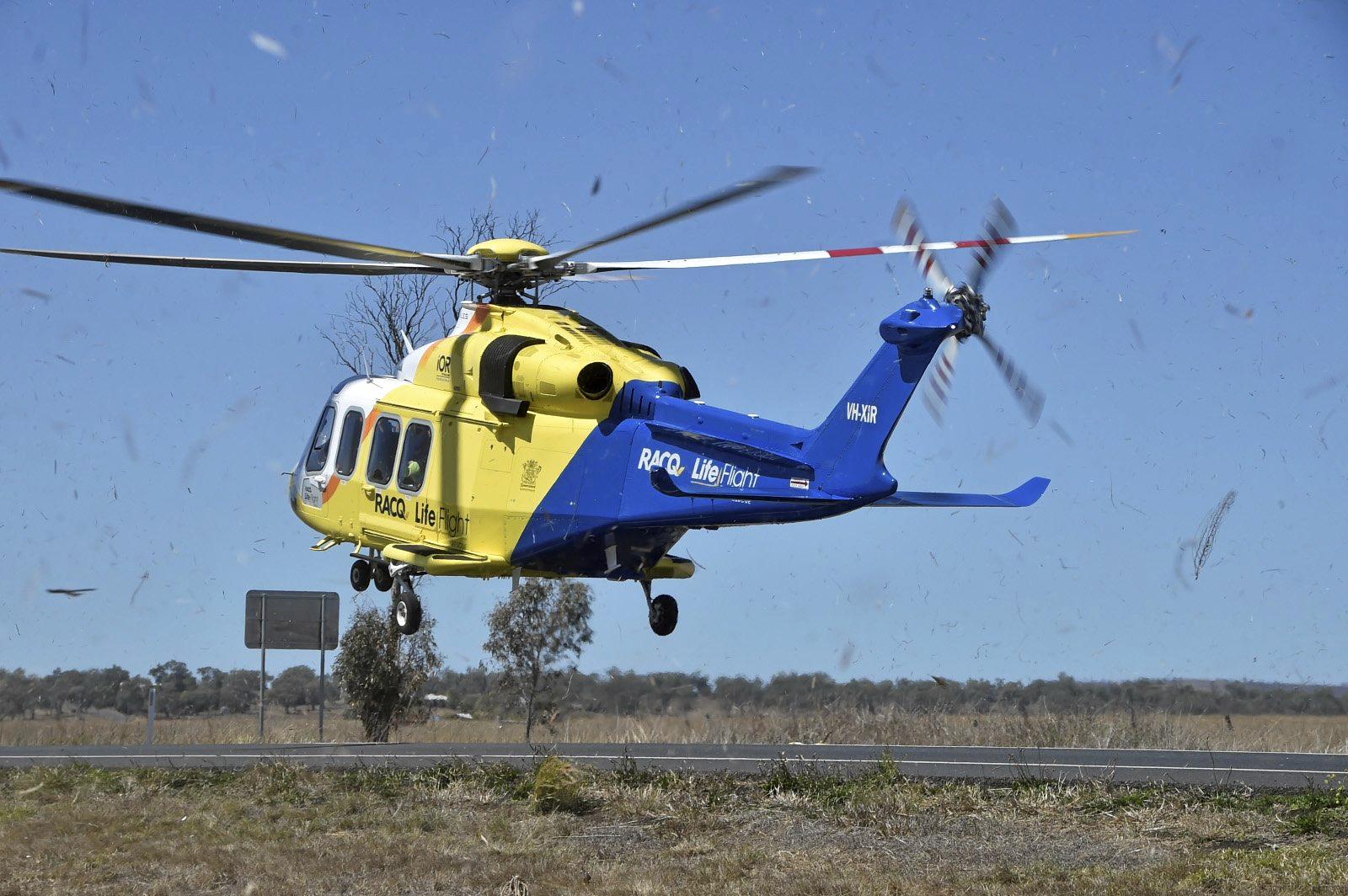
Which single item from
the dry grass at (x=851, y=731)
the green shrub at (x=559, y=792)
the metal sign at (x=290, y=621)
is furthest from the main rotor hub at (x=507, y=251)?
the metal sign at (x=290, y=621)

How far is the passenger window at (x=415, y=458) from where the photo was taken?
23938mm

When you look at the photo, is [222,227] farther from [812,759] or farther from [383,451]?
[812,759]

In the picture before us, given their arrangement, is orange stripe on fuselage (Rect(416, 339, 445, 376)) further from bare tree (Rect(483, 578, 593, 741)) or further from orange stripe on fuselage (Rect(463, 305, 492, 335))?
bare tree (Rect(483, 578, 593, 741))

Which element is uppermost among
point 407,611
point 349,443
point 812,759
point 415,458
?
point 349,443

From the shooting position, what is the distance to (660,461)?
66.1ft

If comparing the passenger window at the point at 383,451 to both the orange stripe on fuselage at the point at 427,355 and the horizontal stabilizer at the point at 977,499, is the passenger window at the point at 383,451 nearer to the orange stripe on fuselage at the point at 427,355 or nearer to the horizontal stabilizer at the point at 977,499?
the orange stripe on fuselage at the point at 427,355

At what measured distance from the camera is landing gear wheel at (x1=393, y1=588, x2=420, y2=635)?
24812mm

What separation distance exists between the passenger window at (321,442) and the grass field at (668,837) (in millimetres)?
6844

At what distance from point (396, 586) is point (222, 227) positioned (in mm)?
8833

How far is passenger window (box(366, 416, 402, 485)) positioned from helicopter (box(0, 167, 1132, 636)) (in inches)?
1.1

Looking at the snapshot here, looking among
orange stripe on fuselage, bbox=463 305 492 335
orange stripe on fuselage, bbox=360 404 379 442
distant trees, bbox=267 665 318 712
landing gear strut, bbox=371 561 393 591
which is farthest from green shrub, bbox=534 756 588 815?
distant trees, bbox=267 665 318 712

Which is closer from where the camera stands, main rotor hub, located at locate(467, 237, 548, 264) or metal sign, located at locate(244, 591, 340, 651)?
main rotor hub, located at locate(467, 237, 548, 264)

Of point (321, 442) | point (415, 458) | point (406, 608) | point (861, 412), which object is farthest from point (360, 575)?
point (861, 412)

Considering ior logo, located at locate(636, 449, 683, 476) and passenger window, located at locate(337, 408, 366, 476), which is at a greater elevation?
passenger window, located at locate(337, 408, 366, 476)
